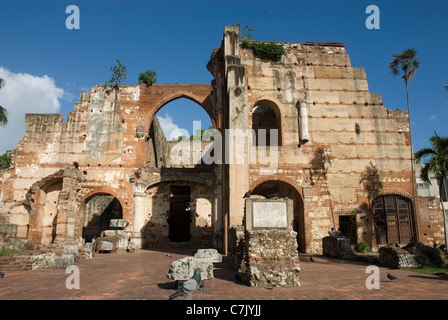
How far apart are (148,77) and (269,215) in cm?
1940

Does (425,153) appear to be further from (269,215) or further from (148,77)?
(148,77)

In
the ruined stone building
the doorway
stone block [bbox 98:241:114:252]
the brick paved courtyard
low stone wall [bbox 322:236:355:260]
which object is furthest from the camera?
the doorway

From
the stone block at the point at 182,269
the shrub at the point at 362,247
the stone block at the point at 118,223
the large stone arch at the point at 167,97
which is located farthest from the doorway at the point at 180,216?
the stone block at the point at 182,269

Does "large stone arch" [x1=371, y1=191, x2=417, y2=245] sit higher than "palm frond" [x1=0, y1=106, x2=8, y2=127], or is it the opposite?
"palm frond" [x1=0, y1=106, x2=8, y2=127]

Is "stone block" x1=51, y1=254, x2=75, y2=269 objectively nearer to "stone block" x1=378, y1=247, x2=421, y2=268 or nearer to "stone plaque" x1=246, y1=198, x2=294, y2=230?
"stone plaque" x1=246, y1=198, x2=294, y2=230

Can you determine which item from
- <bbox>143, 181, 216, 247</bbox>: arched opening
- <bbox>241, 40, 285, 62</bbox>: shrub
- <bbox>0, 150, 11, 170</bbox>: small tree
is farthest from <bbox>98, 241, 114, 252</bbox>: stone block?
<bbox>0, 150, 11, 170</bbox>: small tree

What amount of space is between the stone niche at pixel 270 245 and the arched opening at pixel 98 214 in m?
22.9

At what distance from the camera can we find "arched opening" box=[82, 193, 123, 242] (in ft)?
90.1

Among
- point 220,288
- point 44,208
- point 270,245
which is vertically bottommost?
point 220,288

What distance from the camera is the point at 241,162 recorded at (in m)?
15.1

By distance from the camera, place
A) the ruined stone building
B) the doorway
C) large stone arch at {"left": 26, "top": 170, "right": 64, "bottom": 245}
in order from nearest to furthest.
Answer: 1. the ruined stone building
2. large stone arch at {"left": 26, "top": 170, "right": 64, "bottom": 245}
3. the doorway

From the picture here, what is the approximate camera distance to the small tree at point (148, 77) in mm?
23906

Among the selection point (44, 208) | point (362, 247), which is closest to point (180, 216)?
point (44, 208)
